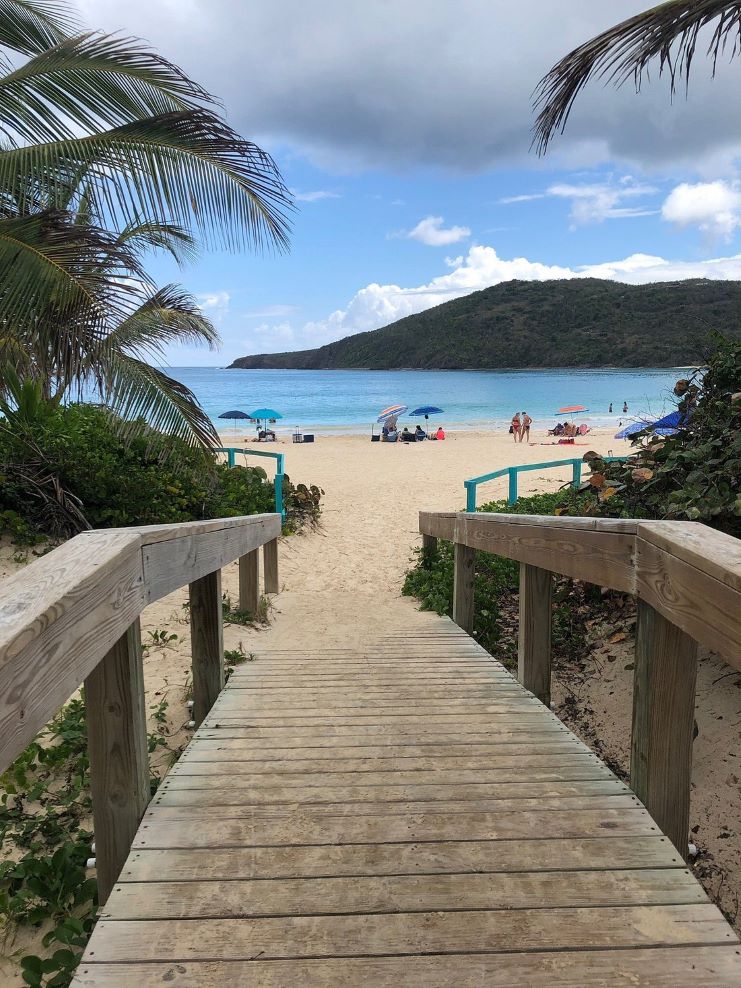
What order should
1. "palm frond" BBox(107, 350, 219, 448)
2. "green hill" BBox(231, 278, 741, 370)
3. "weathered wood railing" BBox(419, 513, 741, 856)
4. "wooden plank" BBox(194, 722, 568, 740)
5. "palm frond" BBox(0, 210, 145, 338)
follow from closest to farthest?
"weathered wood railing" BBox(419, 513, 741, 856) → "wooden plank" BBox(194, 722, 568, 740) → "palm frond" BBox(0, 210, 145, 338) → "palm frond" BBox(107, 350, 219, 448) → "green hill" BBox(231, 278, 741, 370)

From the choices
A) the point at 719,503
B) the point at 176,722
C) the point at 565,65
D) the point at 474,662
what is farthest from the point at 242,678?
the point at 565,65

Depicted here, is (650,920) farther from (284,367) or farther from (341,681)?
(284,367)

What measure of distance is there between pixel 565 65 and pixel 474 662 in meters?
3.92

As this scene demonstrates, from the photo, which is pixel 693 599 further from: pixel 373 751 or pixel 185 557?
pixel 185 557

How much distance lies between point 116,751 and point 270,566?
5.19 m

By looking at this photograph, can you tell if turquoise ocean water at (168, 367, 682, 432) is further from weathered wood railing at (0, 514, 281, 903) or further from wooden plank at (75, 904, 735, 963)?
wooden plank at (75, 904, 735, 963)

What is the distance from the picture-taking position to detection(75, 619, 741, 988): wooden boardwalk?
1381 millimetres

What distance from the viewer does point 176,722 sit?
3.53 m

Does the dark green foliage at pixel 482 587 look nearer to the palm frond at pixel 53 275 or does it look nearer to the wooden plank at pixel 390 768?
the wooden plank at pixel 390 768

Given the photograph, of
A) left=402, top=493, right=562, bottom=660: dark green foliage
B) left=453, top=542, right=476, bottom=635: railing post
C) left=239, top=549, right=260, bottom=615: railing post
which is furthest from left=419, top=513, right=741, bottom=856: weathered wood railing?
left=239, top=549, right=260, bottom=615: railing post

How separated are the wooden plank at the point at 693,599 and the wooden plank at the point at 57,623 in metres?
1.23

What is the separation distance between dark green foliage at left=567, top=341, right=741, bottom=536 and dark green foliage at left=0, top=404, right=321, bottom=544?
3.49 meters

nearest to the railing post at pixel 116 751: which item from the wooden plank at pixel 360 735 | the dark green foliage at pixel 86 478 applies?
the wooden plank at pixel 360 735

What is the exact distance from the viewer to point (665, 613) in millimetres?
1720
